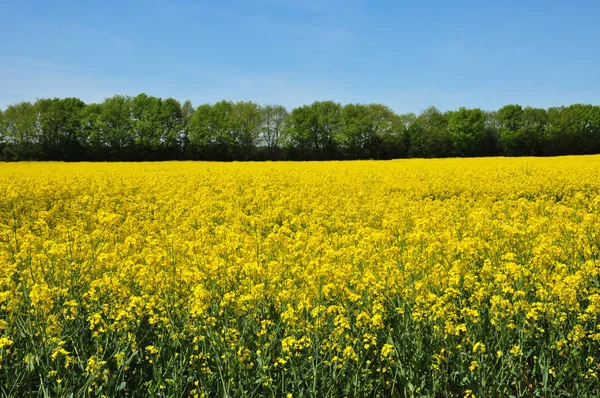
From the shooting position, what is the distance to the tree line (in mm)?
62781

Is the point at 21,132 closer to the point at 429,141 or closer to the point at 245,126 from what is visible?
A: the point at 245,126

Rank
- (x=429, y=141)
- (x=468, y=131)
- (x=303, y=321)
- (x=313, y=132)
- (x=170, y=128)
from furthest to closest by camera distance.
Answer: (x=468, y=131)
(x=429, y=141)
(x=313, y=132)
(x=170, y=128)
(x=303, y=321)

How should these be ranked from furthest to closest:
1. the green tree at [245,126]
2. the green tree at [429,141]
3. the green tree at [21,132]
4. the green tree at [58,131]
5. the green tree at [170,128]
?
the green tree at [429,141] < the green tree at [245,126] < the green tree at [170,128] < the green tree at [58,131] < the green tree at [21,132]

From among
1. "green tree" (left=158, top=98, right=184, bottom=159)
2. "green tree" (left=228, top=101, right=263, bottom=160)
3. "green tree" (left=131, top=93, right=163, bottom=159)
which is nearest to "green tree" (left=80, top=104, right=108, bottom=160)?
"green tree" (left=131, top=93, right=163, bottom=159)

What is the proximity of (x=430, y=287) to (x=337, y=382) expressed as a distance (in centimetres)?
190

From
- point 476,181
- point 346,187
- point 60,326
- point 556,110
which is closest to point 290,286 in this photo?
point 60,326

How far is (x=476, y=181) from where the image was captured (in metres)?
17.8

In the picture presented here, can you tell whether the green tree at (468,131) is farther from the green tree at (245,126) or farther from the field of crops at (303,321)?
the field of crops at (303,321)

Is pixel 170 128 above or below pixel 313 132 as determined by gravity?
above

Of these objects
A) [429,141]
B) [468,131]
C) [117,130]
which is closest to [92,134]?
[117,130]

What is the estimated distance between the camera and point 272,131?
239 ft

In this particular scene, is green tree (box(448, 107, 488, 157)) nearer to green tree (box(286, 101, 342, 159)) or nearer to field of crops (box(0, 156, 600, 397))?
green tree (box(286, 101, 342, 159))

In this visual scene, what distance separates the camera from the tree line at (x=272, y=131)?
206 feet

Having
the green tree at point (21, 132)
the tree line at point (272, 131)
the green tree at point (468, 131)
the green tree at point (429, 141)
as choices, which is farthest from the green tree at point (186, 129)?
the green tree at point (468, 131)
